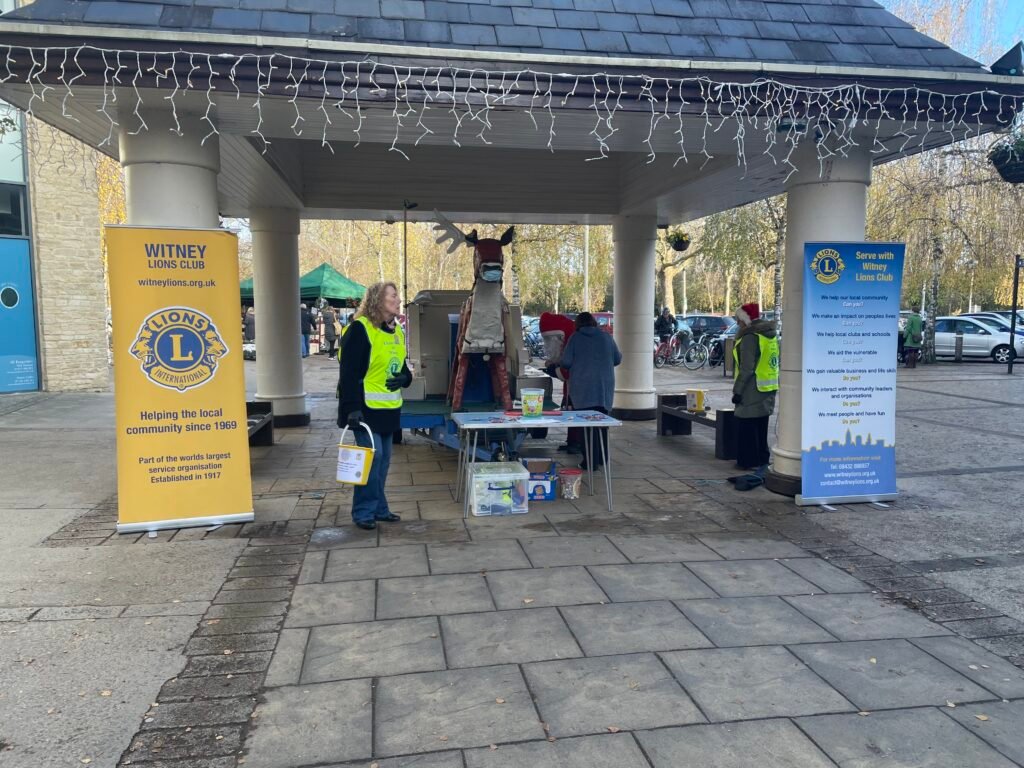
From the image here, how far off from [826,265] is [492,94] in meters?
3.11

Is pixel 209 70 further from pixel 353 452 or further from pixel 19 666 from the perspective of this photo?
pixel 19 666

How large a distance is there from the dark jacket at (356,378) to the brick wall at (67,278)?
1080 centimetres

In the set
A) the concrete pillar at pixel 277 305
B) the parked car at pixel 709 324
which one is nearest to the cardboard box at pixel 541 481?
the concrete pillar at pixel 277 305

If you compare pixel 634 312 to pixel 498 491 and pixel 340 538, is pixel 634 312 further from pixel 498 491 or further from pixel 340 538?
pixel 340 538

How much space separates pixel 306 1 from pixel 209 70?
3.23ft

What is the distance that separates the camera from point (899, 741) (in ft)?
9.52

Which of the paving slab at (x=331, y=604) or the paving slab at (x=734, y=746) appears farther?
the paving slab at (x=331, y=604)

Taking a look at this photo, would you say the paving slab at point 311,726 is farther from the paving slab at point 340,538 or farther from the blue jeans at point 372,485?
the blue jeans at point 372,485

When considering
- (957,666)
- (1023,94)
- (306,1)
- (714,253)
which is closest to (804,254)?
(1023,94)

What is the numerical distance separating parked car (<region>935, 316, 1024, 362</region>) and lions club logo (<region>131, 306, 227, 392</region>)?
74.0 feet

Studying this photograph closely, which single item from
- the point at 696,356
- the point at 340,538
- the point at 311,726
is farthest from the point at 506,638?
the point at 696,356

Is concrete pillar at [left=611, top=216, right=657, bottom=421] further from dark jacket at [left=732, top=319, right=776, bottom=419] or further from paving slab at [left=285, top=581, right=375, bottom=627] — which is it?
paving slab at [left=285, top=581, right=375, bottom=627]

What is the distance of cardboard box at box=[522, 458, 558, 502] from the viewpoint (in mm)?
6445

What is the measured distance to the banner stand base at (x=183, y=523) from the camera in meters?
5.40
